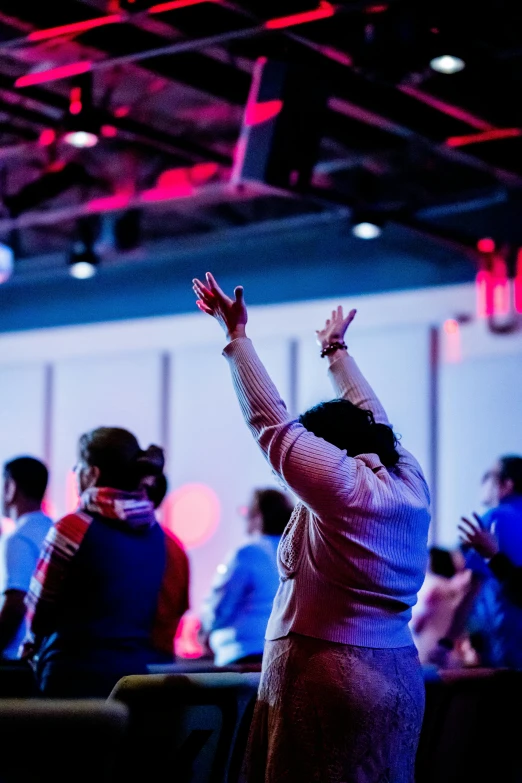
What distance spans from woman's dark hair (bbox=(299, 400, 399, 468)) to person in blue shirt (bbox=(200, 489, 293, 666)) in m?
1.88

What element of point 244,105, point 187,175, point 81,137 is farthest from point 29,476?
point 187,175

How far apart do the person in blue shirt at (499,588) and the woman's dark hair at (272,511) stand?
74cm

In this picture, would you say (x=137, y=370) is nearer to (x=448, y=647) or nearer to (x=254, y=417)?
(x=448, y=647)

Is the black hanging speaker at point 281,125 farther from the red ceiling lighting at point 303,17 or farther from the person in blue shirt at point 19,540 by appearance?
the person in blue shirt at point 19,540

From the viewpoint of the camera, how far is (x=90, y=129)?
554 centimetres

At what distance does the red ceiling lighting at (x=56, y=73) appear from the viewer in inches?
200

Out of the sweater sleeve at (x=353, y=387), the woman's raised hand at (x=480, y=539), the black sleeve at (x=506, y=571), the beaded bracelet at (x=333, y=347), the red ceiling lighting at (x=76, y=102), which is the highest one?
the red ceiling lighting at (x=76, y=102)

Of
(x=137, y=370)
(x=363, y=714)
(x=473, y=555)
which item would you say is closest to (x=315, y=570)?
(x=363, y=714)

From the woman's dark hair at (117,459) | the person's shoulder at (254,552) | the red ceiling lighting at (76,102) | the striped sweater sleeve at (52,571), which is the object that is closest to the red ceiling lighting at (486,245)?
the red ceiling lighting at (76,102)

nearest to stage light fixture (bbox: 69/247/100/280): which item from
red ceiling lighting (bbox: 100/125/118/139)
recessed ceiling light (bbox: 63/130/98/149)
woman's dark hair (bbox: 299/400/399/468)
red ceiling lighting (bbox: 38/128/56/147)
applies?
red ceiling lighting (bbox: 38/128/56/147)

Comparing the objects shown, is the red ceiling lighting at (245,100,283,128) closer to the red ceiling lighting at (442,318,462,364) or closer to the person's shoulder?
the person's shoulder

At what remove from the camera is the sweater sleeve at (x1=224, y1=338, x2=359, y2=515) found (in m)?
2.25

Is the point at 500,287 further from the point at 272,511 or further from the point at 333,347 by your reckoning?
the point at 333,347

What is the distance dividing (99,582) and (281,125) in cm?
286
